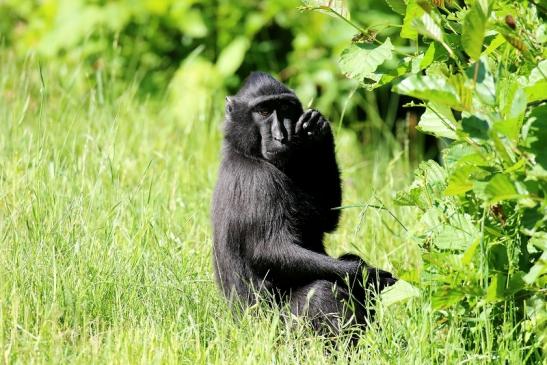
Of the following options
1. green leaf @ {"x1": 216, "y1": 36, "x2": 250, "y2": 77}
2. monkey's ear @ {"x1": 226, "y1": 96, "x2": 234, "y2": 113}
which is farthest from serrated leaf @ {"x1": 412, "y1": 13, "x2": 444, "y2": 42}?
green leaf @ {"x1": 216, "y1": 36, "x2": 250, "y2": 77}

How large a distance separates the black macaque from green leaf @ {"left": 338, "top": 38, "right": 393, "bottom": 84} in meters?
0.96

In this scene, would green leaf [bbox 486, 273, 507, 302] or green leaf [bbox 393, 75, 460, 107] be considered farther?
green leaf [bbox 486, 273, 507, 302]

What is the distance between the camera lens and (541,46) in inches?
138

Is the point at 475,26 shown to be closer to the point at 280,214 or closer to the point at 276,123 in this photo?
the point at 280,214

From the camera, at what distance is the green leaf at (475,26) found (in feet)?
9.87

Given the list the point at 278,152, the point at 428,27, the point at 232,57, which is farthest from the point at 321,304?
the point at 232,57

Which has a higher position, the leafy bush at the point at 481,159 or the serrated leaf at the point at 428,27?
the serrated leaf at the point at 428,27

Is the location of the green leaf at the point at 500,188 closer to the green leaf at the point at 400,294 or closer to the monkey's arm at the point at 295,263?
the green leaf at the point at 400,294

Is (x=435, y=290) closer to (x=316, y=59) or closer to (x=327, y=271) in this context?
(x=327, y=271)

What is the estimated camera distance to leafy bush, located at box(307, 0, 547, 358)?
3102mm

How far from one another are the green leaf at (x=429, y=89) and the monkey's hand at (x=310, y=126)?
1.86 meters

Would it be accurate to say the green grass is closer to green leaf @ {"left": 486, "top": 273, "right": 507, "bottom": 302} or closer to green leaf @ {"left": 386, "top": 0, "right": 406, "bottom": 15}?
green leaf @ {"left": 486, "top": 273, "right": 507, "bottom": 302}

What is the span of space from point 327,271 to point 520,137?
146 cm

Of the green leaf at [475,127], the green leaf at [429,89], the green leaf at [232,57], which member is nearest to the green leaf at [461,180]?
the green leaf at [475,127]
